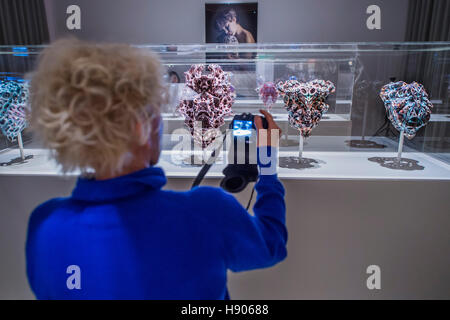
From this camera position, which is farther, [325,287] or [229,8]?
[229,8]

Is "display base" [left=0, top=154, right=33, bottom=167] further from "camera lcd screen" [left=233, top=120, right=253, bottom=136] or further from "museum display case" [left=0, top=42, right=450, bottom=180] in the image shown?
"camera lcd screen" [left=233, top=120, right=253, bottom=136]

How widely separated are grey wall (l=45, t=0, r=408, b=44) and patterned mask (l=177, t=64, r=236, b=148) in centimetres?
230

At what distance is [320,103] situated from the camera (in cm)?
123

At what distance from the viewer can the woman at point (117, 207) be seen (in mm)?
386

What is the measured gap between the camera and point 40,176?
3.80 ft

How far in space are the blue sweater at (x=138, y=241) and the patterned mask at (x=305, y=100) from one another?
0.87 meters

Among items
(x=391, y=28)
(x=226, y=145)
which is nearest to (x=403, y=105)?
(x=226, y=145)

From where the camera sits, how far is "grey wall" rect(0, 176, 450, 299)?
1.13 metres

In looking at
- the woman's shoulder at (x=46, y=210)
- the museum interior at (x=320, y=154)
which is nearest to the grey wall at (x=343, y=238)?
the museum interior at (x=320, y=154)

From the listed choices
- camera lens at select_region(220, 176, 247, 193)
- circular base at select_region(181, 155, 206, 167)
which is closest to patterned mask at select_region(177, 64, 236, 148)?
circular base at select_region(181, 155, 206, 167)

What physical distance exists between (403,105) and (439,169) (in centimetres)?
31

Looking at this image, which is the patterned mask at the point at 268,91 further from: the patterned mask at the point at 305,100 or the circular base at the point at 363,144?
the circular base at the point at 363,144

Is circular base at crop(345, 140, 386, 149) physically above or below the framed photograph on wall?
below
